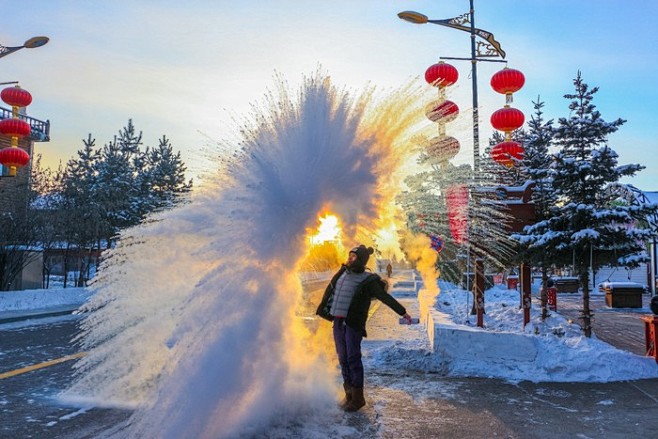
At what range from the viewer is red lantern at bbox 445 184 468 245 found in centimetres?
651

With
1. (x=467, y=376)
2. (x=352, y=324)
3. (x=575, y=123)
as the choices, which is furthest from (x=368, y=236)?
(x=575, y=123)

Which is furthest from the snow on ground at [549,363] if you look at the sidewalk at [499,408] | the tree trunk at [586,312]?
the tree trunk at [586,312]

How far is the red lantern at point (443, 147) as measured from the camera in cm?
513

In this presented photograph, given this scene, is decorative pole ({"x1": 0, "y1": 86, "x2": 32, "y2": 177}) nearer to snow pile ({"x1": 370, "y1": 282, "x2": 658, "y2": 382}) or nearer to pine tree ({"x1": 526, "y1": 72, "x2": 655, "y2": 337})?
snow pile ({"x1": 370, "y1": 282, "x2": 658, "y2": 382})

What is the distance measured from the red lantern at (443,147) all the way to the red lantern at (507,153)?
5.62m

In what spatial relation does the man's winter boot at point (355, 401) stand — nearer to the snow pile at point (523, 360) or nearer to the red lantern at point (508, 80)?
the snow pile at point (523, 360)

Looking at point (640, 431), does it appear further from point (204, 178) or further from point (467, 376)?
point (204, 178)

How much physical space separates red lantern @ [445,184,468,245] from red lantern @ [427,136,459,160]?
0.82m

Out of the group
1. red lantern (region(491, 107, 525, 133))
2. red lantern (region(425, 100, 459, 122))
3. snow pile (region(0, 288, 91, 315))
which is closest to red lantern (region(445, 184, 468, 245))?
red lantern (region(425, 100, 459, 122))

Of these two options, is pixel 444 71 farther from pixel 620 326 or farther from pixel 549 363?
pixel 620 326

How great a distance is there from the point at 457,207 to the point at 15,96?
1585cm

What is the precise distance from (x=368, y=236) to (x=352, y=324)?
97 centimetres

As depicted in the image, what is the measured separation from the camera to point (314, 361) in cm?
540

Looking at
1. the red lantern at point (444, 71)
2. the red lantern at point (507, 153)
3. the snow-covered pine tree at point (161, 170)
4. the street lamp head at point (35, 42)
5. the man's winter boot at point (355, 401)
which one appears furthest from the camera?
the snow-covered pine tree at point (161, 170)
